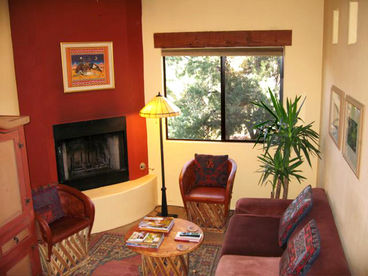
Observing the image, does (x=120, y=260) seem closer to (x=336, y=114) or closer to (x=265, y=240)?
(x=265, y=240)

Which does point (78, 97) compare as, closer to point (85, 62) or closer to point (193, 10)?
point (85, 62)

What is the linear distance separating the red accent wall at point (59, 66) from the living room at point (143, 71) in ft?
0.04

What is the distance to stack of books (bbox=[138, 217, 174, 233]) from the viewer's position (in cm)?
Result: 438

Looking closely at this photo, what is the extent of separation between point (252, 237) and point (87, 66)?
2951 millimetres

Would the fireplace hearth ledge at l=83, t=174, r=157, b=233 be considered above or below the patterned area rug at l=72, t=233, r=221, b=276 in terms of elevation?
above

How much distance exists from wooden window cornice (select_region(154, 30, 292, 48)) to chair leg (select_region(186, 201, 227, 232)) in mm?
2122

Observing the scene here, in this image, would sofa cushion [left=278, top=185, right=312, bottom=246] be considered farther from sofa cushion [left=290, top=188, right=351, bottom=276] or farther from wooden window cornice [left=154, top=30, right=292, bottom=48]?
wooden window cornice [left=154, top=30, right=292, bottom=48]

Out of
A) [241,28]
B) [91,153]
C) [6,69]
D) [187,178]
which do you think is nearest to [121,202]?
[91,153]

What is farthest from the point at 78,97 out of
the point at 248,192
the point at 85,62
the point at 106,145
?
the point at 248,192

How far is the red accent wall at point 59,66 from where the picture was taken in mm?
4926

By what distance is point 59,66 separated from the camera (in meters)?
5.23

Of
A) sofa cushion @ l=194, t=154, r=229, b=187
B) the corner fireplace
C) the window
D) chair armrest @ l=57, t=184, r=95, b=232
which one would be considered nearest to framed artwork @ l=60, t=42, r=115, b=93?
the corner fireplace

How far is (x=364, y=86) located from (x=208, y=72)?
3.21 metres

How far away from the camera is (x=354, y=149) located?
3.21 meters
